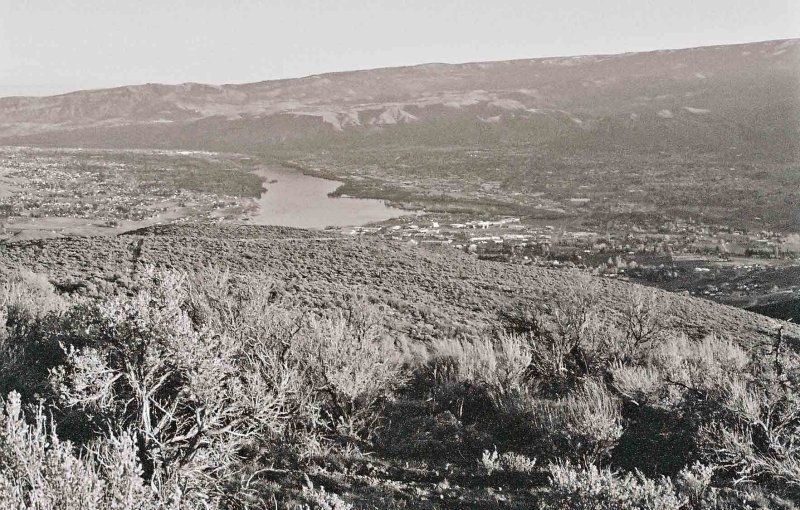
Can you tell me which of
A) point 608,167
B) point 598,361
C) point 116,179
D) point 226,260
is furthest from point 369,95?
point 598,361

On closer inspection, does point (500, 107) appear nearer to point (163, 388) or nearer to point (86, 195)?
point (86, 195)

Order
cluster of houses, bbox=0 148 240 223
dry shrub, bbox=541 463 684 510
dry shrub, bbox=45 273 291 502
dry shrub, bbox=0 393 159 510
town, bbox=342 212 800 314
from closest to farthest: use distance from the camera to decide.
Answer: dry shrub, bbox=0 393 159 510 → dry shrub, bbox=541 463 684 510 → dry shrub, bbox=45 273 291 502 → town, bbox=342 212 800 314 → cluster of houses, bbox=0 148 240 223

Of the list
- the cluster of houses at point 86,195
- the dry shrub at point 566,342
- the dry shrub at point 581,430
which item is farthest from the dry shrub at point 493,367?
the cluster of houses at point 86,195

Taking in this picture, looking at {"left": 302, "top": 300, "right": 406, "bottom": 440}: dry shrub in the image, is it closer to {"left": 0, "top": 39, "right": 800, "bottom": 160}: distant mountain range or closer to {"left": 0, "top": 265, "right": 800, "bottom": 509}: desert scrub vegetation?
{"left": 0, "top": 265, "right": 800, "bottom": 509}: desert scrub vegetation

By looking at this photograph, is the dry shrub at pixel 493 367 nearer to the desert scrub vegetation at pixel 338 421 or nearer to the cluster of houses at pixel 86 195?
the desert scrub vegetation at pixel 338 421

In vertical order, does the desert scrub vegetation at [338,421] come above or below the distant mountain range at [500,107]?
below

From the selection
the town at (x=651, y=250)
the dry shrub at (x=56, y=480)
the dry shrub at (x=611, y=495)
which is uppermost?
the dry shrub at (x=56, y=480)

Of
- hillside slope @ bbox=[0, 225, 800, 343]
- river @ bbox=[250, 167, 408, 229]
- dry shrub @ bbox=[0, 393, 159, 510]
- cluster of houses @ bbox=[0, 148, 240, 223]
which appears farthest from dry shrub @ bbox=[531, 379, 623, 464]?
cluster of houses @ bbox=[0, 148, 240, 223]
